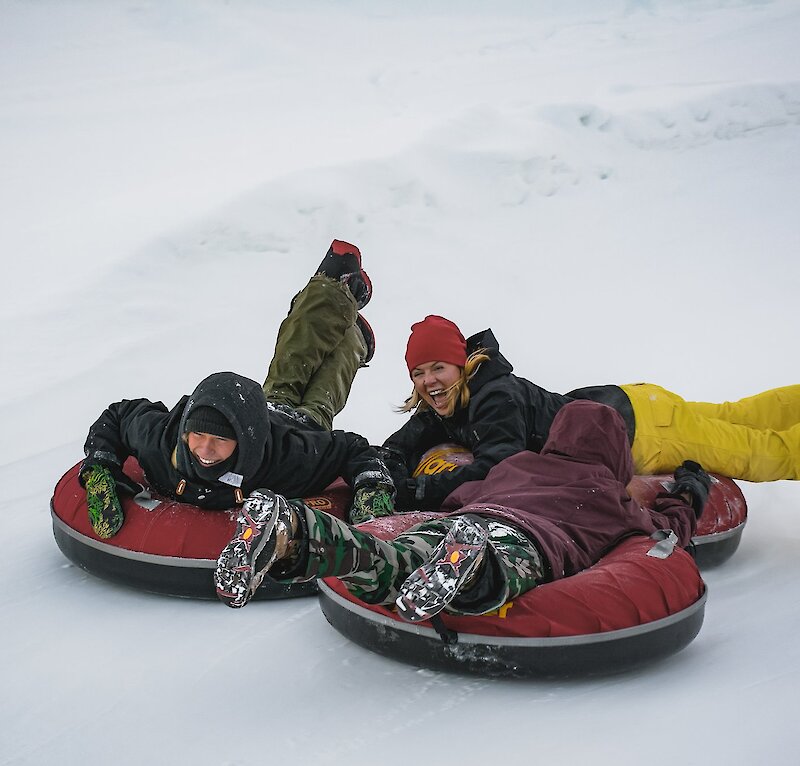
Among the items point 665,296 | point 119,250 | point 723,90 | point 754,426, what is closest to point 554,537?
point 754,426

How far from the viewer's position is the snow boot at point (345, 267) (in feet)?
12.5

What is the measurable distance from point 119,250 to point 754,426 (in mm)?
5164

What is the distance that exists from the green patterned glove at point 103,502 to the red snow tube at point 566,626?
0.71 meters

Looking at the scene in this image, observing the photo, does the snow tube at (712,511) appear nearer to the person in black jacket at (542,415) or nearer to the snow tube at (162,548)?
the person in black jacket at (542,415)

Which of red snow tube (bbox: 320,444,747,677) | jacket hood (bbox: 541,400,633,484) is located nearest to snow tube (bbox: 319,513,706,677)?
red snow tube (bbox: 320,444,747,677)

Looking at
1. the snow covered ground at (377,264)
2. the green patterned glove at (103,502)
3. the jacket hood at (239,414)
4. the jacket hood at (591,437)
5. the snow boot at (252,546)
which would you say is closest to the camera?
the snow boot at (252,546)

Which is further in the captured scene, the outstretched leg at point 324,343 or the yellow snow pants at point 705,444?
the outstretched leg at point 324,343

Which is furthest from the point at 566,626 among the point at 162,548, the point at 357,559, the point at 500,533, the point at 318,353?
the point at 318,353

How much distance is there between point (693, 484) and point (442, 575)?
1.20m

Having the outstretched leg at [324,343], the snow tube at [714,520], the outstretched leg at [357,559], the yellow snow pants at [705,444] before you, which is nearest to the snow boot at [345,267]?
the outstretched leg at [324,343]

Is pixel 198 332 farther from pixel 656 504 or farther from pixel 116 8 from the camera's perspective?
pixel 116 8

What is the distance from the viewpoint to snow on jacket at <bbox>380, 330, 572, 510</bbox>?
9.42 ft

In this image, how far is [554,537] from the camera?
219 centimetres

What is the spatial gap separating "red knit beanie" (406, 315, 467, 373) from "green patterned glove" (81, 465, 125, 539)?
3.29ft
